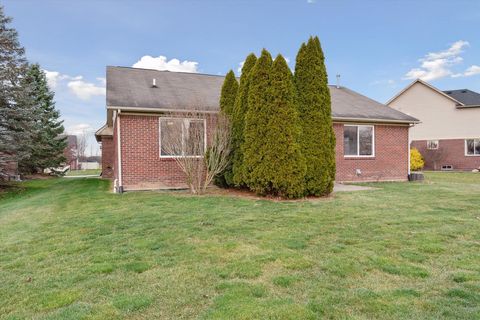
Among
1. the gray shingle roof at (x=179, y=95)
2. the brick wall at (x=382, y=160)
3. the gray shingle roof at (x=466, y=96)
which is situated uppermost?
the gray shingle roof at (x=466, y=96)

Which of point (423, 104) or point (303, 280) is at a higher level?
point (423, 104)

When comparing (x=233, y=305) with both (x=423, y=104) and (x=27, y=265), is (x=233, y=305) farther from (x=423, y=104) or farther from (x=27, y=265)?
(x=423, y=104)

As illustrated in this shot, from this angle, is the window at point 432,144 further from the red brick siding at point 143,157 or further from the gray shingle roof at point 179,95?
the red brick siding at point 143,157

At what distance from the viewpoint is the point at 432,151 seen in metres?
27.4

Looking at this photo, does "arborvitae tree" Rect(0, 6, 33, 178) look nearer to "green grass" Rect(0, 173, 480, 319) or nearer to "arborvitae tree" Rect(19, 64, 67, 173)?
"arborvitae tree" Rect(19, 64, 67, 173)

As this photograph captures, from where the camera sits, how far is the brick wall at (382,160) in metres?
14.0

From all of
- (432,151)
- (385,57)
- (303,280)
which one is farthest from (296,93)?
(432,151)

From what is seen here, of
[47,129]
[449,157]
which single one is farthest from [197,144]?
[449,157]

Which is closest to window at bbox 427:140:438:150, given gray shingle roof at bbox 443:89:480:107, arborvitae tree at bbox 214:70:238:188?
gray shingle roof at bbox 443:89:480:107

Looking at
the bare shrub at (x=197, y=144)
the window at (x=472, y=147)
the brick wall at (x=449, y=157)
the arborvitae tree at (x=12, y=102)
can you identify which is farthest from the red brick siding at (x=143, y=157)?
the window at (x=472, y=147)

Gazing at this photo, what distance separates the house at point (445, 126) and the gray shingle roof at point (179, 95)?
13.5 m

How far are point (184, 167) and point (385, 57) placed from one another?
45.7 feet

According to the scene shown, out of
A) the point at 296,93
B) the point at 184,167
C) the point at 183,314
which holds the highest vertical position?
the point at 296,93

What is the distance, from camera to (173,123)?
10.0 metres
